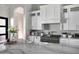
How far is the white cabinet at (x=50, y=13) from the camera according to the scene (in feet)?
8.05

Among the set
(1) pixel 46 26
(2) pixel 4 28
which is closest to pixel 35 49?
(1) pixel 46 26

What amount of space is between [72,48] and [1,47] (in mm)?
1238

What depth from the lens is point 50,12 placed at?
8.13 feet

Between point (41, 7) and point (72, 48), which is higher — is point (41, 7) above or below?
above

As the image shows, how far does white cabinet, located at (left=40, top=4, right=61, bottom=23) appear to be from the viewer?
8.05ft

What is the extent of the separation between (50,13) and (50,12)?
0.06 feet

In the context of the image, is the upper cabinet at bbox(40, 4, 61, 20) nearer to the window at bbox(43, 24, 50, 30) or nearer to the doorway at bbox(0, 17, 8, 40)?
the window at bbox(43, 24, 50, 30)

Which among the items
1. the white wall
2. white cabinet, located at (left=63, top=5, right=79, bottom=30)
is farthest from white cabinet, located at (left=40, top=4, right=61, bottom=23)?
the white wall

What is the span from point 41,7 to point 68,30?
62 centimetres

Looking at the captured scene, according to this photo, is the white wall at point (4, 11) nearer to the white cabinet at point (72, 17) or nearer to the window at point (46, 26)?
the window at point (46, 26)
